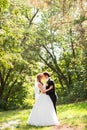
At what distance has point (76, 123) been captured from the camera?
11.9m

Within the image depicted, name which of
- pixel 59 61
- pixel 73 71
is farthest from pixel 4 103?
pixel 59 61

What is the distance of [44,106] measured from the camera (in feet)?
41.6

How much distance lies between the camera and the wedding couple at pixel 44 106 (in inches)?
489

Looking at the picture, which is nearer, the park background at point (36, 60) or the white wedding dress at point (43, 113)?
the white wedding dress at point (43, 113)

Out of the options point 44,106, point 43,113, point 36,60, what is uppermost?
point 44,106

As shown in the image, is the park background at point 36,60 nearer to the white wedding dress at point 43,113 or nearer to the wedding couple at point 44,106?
the wedding couple at point 44,106

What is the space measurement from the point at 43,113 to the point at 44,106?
28 cm

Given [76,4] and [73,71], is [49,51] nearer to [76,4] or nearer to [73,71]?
[73,71]

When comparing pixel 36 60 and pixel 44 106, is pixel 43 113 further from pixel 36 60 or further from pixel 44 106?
pixel 36 60

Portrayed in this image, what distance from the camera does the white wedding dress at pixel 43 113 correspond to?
488 inches

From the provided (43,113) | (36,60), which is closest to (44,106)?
(43,113)

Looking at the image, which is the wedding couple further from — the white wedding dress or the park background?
the park background

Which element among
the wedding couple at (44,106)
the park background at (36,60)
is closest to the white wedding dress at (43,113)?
the wedding couple at (44,106)

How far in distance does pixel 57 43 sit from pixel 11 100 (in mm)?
7893
